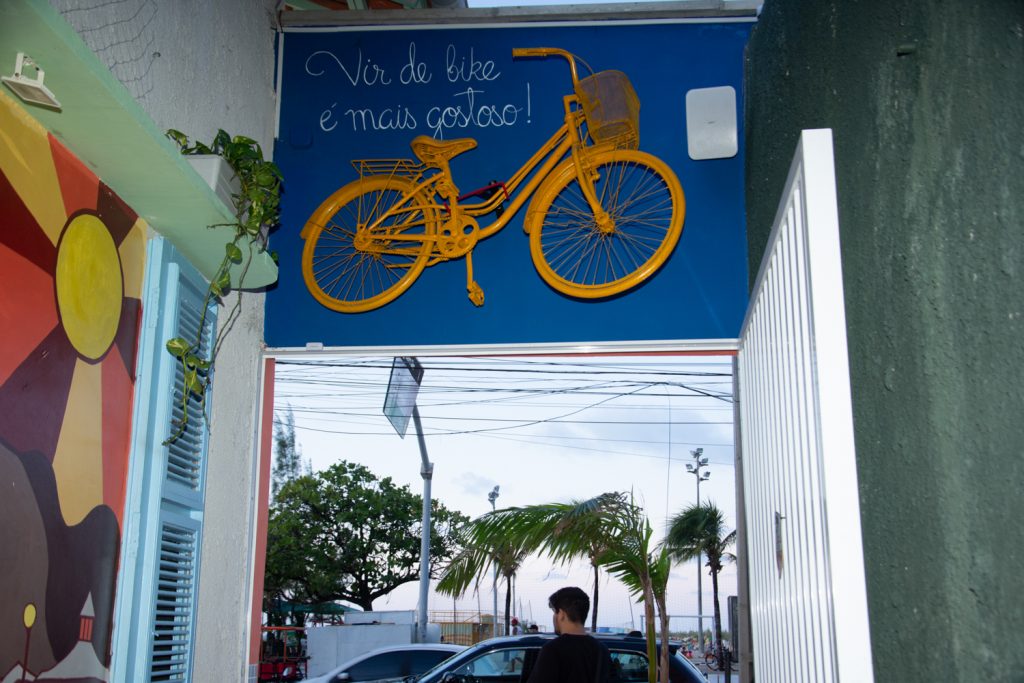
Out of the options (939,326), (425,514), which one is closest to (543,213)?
(939,326)

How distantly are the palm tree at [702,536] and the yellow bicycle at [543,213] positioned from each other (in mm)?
19677

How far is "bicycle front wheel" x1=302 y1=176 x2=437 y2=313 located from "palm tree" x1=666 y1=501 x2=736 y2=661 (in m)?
19.7

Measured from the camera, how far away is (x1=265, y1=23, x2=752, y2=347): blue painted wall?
4078 mm

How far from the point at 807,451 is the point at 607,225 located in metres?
2.13

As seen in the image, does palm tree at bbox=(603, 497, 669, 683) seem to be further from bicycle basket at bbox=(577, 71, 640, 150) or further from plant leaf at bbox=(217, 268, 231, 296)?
plant leaf at bbox=(217, 268, 231, 296)

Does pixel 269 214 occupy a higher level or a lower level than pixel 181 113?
lower

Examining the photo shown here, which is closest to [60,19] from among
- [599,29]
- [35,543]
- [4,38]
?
[4,38]

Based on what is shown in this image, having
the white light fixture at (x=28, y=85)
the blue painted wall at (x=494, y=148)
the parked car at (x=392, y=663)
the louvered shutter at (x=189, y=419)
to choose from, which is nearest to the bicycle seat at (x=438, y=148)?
the blue painted wall at (x=494, y=148)

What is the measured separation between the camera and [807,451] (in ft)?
6.95

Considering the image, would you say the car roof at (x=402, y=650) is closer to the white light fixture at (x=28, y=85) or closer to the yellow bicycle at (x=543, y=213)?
the yellow bicycle at (x=543, y=213)

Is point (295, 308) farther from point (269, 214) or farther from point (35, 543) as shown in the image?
point (35, 543)

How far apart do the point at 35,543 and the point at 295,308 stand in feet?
6.56

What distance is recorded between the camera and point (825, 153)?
1938 millimetres

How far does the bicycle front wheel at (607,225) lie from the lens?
4.10 m
